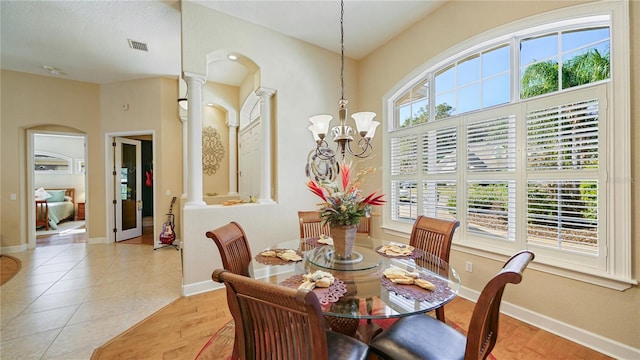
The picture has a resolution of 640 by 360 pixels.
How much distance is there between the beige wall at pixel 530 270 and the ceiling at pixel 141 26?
298 millimetres

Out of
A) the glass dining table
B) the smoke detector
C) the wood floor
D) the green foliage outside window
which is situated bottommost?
the wood floor

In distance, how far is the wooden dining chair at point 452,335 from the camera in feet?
3.29

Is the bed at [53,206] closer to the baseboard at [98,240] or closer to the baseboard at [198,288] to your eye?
the baseboard at [98,240]

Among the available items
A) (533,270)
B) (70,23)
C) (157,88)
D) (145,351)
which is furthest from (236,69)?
(533,270)

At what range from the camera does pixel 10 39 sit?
11.9ft

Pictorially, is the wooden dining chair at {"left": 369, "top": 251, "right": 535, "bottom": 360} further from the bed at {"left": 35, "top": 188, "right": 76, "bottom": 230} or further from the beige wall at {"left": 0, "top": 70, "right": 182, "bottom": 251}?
the bed at {"left": 35, "top": 188, "right": 76, "bottom": 230}

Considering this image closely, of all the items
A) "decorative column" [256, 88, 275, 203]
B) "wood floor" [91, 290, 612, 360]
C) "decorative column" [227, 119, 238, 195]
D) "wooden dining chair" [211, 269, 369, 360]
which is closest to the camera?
"wooden dining chair" [211, 269, 369, 360]

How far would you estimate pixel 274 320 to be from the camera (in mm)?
976

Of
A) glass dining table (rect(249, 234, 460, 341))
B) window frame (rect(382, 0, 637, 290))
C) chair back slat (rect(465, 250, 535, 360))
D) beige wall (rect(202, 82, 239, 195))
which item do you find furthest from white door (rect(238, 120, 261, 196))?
window frame (rect(382, 0, 637, 290))

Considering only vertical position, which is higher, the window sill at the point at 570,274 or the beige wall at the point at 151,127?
the beige wall at the point at 151,127

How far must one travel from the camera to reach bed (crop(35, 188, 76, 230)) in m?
6.25

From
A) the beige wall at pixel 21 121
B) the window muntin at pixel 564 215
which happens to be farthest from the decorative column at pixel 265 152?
the beige wall at pixel 21 121

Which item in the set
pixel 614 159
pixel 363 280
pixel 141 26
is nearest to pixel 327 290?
pixel 363 280

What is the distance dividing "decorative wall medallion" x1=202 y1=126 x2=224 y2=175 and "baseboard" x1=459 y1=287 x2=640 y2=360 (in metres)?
5.44
